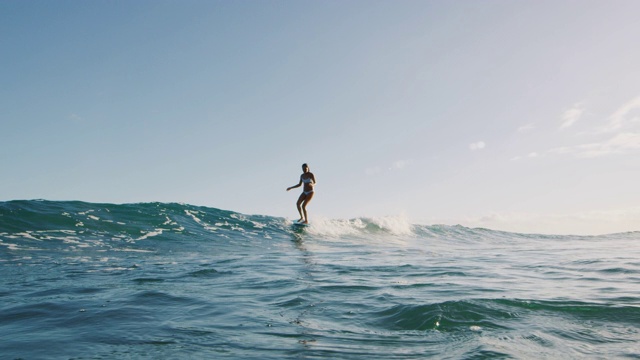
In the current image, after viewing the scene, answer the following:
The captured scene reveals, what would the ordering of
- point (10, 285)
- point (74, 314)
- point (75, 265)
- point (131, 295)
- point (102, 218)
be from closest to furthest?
point (74, 314), point (131, 295), point (10, 285), point (75, 265), point (102, 218)

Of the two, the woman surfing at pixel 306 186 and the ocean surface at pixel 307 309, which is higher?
the woman surfing at pixel 306 186

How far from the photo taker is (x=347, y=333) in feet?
10.6

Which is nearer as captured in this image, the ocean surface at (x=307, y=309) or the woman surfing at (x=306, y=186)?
the ocean surface at (x=307, y=309)

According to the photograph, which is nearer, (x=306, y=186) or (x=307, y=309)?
(x=307, y=309)

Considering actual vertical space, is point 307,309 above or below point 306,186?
below

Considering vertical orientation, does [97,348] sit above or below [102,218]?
below

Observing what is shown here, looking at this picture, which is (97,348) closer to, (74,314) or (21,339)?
(21,339)

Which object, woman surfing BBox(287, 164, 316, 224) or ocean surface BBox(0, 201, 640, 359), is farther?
woman surfing BBox(287, 164, 316, 224)

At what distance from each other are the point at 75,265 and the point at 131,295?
3.68 m

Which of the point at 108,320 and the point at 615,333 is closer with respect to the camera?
the point at 615,333

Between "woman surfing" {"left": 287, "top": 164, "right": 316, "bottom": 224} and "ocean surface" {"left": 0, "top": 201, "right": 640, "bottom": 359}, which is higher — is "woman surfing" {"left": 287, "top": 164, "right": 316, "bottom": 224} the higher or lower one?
the higher one

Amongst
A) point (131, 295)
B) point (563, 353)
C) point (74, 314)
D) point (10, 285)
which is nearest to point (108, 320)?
point (74, 314)

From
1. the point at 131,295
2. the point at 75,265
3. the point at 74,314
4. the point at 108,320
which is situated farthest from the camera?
the point at 75,265

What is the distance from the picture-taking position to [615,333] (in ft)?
10.3
